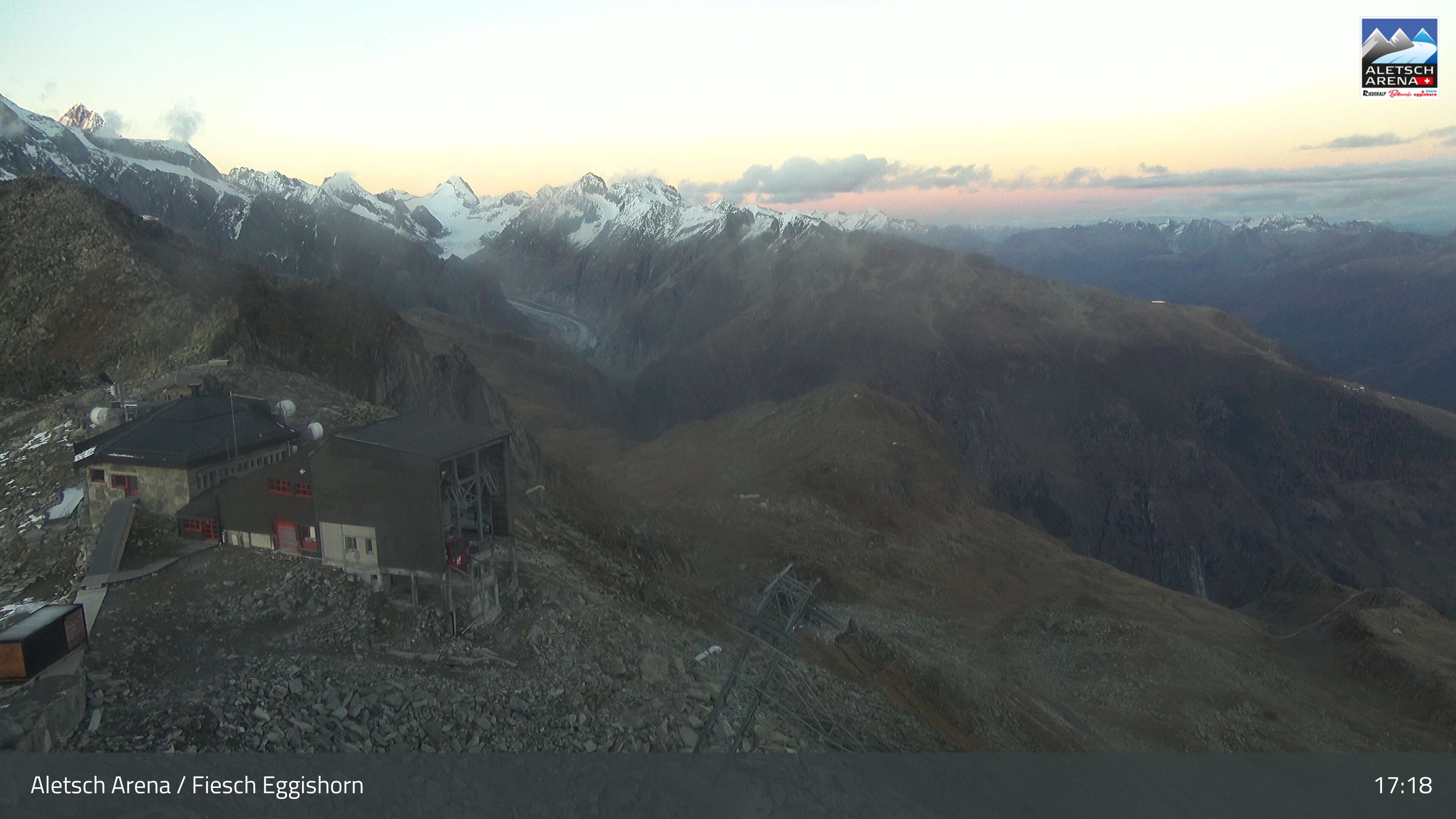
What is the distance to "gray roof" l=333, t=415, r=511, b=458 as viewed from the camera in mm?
20844

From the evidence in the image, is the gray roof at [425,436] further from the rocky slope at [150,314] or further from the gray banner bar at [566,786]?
the rocky slope at [150,314]

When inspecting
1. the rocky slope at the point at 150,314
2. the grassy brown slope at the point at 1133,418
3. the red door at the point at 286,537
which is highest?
the rocky slope at the point at 150,314

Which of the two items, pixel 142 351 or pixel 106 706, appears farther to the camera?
pixel 142 351

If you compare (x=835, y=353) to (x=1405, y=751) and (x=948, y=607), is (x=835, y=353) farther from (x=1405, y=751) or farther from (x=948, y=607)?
(x=1405, y=751)

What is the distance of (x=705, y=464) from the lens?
3219 inches

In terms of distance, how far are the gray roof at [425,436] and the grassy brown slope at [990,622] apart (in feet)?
54.9

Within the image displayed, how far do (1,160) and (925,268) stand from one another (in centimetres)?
16530

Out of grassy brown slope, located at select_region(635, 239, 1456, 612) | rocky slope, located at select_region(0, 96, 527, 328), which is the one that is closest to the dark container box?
grassy brown slope, located at select_region(635, 239, 1456, 612)

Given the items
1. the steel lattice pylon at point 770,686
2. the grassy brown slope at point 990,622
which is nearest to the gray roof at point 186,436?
the steel lattice pylon at point 770,686

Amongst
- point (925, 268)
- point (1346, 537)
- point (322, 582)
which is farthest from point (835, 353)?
point (322, 582)

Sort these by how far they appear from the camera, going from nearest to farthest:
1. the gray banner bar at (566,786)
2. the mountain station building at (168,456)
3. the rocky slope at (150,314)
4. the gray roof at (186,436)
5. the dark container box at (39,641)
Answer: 1. the gray banner bar at (566,786)
2. the dark container box at (39,641)
3. the mountain station building at (168,456)
4. the gray roof at (186,436)
5. the rocky slope at (150,314)

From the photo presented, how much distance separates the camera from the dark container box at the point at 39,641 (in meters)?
15.7

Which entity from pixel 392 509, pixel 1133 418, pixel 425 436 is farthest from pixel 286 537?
pixel 1133 418

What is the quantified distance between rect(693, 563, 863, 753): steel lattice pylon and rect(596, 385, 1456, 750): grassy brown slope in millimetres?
5360
